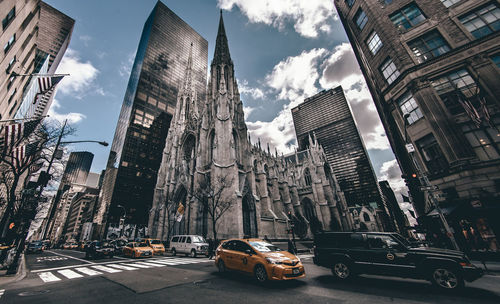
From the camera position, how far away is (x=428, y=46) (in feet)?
55.2

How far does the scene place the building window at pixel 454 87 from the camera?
13.9 metres

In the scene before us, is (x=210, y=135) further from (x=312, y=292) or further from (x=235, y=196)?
(x=312, y=292)

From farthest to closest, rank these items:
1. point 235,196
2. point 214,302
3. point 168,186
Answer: point 168,186 < point 235,196 < point 214,302

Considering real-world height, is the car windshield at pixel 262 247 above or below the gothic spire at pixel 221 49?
below

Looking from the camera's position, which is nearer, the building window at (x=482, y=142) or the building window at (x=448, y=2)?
the building window at (x=482, y=142)

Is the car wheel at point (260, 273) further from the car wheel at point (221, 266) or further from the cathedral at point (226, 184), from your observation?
the cathedral at point (226, 184)

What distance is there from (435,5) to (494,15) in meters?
4.39

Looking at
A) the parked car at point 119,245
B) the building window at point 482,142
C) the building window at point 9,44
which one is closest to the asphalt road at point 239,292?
the building window at point 482,142

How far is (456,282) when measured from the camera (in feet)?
17.4

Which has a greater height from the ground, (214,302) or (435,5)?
(435,5)

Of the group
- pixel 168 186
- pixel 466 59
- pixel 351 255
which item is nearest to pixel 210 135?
pixel 168 186

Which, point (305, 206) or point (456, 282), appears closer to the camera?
point (456, 282)

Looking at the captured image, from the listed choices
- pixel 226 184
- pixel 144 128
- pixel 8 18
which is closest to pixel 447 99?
pixel 226 184

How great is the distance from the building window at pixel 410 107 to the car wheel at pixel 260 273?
1834 cm
